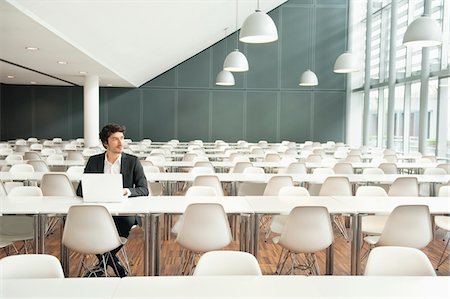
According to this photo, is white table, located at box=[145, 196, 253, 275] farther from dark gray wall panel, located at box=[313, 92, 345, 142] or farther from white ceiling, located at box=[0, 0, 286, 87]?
dark gray wall panel, located at box=[313, 92, 345, 142]

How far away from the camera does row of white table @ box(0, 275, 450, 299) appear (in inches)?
90.2

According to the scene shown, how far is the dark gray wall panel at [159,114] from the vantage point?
685 inches

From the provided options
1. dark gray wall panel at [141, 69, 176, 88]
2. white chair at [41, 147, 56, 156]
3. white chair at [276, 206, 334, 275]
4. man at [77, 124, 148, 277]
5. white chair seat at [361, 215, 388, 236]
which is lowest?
white chair seat at [361, 215, 388, 236]

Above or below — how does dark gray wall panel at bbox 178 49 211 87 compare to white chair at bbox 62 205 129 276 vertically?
above

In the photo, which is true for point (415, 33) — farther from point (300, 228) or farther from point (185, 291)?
point (185, 291)

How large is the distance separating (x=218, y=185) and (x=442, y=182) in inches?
117

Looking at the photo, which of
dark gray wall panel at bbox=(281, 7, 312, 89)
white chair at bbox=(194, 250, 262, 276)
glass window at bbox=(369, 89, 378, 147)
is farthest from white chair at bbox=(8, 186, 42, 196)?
dark gray wall panel at bbox=(281, 7, 312, 89)

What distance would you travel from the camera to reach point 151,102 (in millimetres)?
17391

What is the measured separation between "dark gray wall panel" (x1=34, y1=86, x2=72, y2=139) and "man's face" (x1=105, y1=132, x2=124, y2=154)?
1349cm

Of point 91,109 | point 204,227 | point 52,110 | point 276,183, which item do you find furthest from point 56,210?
point 52,110

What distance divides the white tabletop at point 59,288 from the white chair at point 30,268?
0.13 meters

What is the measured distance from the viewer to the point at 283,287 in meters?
2.39

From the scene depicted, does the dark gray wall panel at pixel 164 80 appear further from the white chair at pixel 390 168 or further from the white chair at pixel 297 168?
the white chair at pixel 390 168

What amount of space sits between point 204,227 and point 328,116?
14.2 metres
